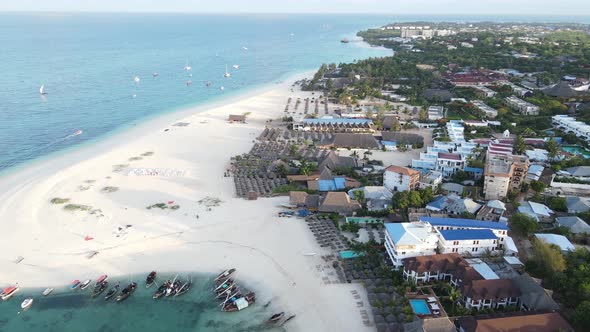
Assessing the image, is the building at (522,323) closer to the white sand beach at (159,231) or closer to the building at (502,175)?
the white sand beach at (159,231)

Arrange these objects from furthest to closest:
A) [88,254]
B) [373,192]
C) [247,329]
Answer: [373,192], [88,254], [247,329]

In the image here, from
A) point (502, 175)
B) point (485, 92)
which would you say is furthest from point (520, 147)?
point (485, 92)

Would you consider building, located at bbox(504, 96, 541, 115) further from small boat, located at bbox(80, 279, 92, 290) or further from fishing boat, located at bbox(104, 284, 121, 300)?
small boat, located at bbox(80, 279, 92, 290)

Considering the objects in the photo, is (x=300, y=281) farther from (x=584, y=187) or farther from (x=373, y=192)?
(x=584, y=187)

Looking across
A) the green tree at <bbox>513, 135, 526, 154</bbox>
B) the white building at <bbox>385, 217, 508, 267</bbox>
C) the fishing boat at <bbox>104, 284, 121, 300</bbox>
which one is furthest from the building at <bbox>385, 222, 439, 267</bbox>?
the green tree at <bbox>513, 135, 526, 154</bbox>

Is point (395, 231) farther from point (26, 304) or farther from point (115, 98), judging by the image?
point (115, 98)

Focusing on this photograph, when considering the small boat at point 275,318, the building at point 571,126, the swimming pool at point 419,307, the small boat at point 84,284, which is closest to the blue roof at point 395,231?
the swimming pool at point 419,307

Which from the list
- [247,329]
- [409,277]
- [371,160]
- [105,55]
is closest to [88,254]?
[247,329]
